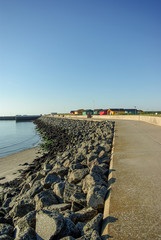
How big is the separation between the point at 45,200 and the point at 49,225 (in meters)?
1.05

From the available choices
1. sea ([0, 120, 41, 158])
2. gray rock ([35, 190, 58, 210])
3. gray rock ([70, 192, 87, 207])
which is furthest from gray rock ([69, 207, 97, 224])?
sea ([0, 120, 41, 158])

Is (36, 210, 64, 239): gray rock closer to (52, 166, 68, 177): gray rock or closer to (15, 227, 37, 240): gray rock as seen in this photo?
(15, 227, 37, 240): gray rock

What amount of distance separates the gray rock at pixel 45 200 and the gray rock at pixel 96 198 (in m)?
0.75

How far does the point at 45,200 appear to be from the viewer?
2969mm

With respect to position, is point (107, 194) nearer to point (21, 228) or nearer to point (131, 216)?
point (131, 216)

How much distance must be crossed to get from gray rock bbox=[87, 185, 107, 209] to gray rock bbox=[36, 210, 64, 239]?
65cm

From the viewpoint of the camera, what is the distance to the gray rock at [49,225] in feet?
6.22

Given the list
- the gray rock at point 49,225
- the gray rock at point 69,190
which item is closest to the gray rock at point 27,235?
the gray rock at point 49,225

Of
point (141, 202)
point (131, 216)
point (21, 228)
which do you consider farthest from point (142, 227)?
point (21, 228)

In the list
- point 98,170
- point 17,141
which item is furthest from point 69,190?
point 17,141

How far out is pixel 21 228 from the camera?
225 cm

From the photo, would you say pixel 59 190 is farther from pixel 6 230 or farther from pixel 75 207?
pixel 6 230

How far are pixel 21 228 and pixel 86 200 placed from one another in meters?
0.95

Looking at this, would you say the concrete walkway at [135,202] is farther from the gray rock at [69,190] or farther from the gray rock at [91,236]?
the gray rock at [69,190]
